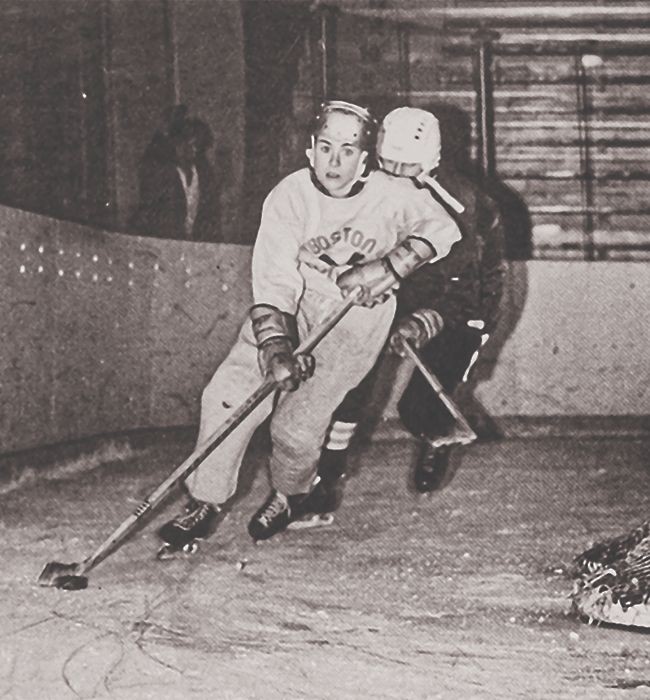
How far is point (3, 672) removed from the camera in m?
1.50

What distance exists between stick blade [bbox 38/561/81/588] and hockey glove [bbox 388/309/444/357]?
74cm

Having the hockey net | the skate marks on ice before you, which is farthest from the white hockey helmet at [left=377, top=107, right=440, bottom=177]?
the hockey net

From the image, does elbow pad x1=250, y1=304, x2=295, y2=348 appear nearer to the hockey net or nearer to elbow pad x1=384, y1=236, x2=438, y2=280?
elbow pad x1=384, y1=236, x2=438, y2=280

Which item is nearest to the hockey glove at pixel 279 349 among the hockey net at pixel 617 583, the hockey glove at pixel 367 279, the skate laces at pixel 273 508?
the hockey glove at pixel 367 279

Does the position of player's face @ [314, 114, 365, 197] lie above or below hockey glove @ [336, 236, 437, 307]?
above

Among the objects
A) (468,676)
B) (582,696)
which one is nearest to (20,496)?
(468,676)

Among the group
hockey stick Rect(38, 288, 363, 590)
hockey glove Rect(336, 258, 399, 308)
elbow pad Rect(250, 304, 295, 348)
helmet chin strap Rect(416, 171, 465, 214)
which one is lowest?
hockey stick Rect(38, 288, 363, 590)

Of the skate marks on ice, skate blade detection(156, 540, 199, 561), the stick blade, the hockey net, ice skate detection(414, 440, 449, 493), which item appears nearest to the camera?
the skate marks on ice

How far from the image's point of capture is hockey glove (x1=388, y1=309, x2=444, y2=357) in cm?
207

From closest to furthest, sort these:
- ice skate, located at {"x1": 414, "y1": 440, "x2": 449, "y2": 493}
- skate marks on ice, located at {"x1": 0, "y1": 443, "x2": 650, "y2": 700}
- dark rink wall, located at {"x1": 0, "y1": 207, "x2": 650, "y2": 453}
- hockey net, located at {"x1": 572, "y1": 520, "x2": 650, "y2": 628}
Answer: skate marks on ice, located at {"x1": 0, "y1": 443, "x2": 650, "y2": 700}, hockey net, located at {"x1": 572, "y1": 520, "x2": 650, "y2": 628}, ice skate, located at {"x1": 414, "y1": 440, "x2": 449, "y2": 493}, dark rink wall, located at {"x1": 0, "y1": 207, "x2": 650, "y2": 453}

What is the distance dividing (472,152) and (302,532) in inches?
37.4

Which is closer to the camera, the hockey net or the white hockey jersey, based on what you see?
the hockey net

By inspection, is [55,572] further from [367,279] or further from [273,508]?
[367,279]

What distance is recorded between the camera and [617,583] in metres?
1.73
